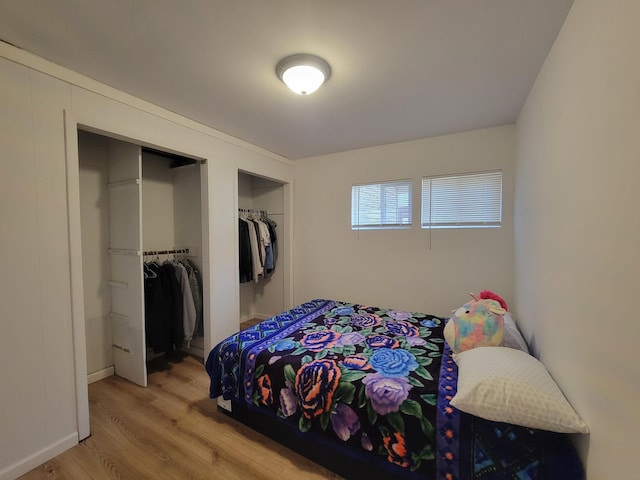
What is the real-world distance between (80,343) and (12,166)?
1.10 metres

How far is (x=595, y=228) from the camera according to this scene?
89 centimetres

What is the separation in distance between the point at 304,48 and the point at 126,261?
224 centimetres

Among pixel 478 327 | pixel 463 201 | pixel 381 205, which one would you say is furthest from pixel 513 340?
pixel 381 205

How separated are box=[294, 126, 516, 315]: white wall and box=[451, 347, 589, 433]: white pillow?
5.13ft

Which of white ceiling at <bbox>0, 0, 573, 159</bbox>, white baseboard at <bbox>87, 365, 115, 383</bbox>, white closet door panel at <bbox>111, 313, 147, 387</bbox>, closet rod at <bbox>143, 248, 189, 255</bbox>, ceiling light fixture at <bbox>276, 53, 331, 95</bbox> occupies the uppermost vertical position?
white ceiling at <bbox>0, 0, 573, 159</bbox>

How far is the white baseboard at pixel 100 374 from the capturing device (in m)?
2.38

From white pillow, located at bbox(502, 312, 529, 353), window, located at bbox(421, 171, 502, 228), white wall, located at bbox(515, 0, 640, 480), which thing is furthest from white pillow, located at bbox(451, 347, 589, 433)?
window, located at bbox(421, 171, 502, 228)

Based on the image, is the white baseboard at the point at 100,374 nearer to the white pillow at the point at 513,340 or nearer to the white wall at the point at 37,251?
the white wall at the point at 37,251

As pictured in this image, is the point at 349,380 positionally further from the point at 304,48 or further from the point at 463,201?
the point at 463,201

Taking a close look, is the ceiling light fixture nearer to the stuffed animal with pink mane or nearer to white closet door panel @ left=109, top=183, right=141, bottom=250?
white closet door panel @ left=109, top=183, right=141, bottom=250

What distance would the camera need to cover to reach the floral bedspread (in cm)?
125

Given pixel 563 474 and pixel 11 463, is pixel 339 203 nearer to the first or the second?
pixel 563 474

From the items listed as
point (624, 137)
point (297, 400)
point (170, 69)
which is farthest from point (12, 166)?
point (624, 137)

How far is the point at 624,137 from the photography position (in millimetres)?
741
